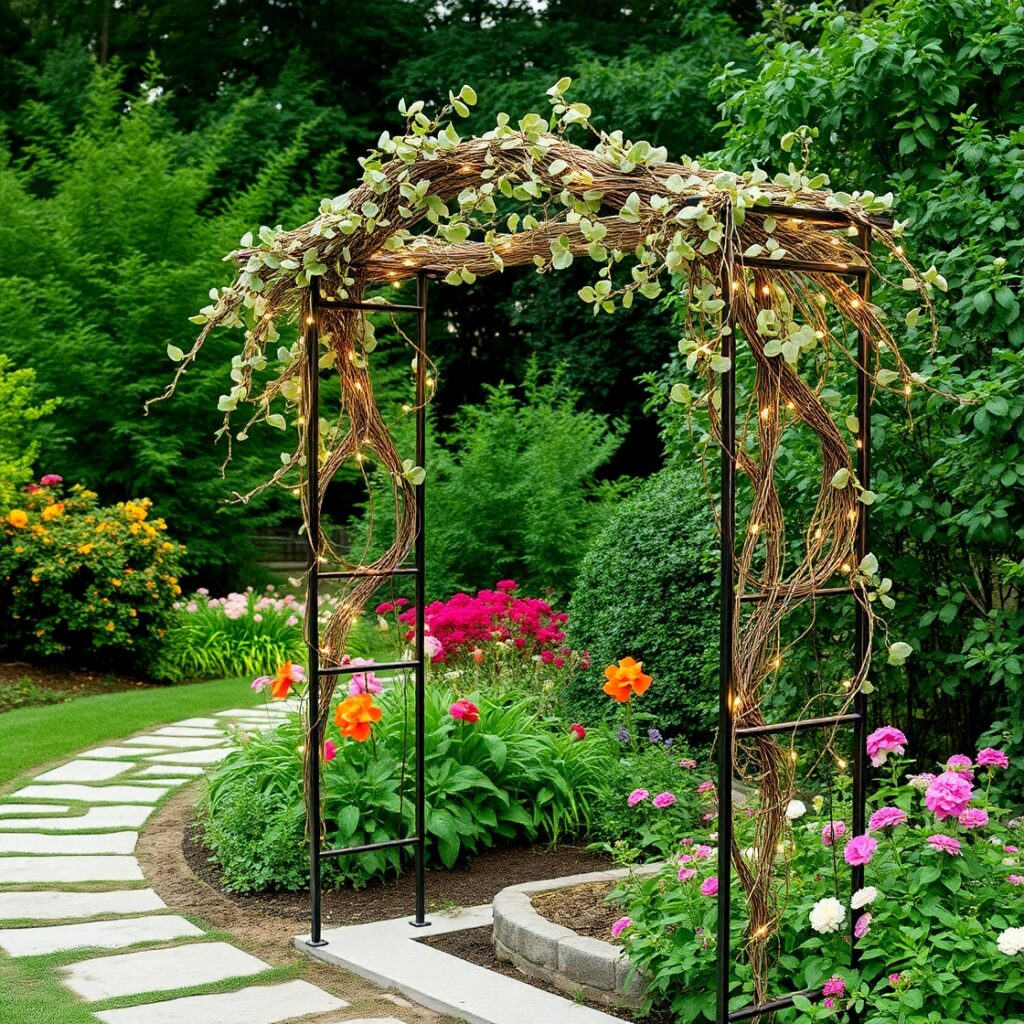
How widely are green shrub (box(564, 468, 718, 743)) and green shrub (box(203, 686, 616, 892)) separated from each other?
0.46m

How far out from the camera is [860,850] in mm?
2912

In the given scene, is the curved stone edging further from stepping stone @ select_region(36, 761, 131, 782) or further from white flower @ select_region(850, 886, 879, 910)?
stepping stone @ select_region(36, 761, 131, 782)

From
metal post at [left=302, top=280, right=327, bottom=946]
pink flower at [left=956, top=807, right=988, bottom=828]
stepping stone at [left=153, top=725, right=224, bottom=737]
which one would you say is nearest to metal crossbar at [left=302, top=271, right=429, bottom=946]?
metal post at [left=302, top=280, right=327, bottom=946]

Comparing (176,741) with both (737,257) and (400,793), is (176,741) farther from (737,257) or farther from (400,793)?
(737,257)

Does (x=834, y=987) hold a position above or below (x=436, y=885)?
above

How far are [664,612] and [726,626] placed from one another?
2.77 metres

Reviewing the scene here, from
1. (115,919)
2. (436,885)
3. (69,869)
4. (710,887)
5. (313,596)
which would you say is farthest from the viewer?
(69,869)

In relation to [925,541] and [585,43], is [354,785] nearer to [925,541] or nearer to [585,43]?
[925,541]

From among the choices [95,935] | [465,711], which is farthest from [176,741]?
[95,935]

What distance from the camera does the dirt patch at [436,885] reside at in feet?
14.0

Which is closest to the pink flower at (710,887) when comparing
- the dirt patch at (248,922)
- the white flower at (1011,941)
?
the white flower at (1011,941)

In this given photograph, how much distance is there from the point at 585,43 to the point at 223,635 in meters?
10.0

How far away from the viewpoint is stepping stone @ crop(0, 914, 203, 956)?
12.4 ft

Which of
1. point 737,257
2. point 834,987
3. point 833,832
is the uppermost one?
point 737,257
